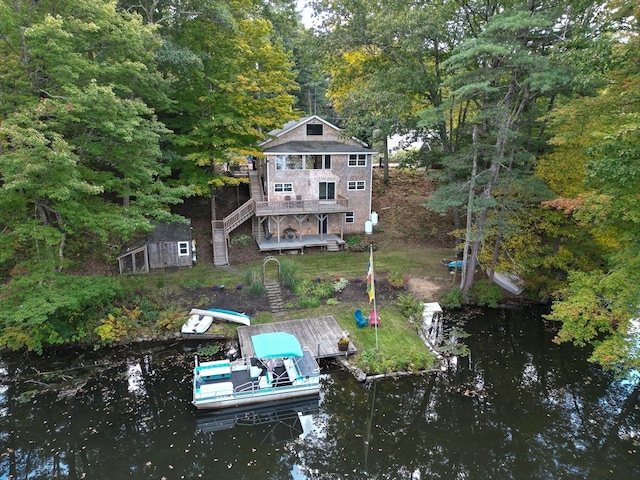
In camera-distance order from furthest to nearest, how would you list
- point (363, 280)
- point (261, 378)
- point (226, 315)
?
point (363, 280)
point (226, 315)
point (261, 378)

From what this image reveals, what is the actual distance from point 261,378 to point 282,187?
15480mm

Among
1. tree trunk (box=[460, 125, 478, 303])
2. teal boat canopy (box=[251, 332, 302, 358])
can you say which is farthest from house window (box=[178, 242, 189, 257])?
tree trunk (box=[460, 125, 478, 303])

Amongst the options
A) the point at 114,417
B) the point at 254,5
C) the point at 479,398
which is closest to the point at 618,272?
the point at 479,398

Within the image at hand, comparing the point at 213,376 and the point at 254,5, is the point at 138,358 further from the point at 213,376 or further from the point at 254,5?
the point at 254,5

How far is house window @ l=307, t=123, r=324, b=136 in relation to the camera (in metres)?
28.1

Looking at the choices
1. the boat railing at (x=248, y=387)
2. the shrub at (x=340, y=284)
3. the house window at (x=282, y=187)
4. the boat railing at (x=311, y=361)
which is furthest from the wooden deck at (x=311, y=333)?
the house window at (x=282, y=187)

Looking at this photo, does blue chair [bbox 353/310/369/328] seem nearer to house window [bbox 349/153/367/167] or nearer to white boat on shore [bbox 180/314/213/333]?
white boat on shore [bbox 180/314/213/333]

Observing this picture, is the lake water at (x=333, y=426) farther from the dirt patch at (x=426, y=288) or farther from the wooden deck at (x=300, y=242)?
the wooden deck at (x=300, y=242)

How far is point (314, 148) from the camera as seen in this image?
27172 mm

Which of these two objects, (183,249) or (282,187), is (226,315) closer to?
(183,249)

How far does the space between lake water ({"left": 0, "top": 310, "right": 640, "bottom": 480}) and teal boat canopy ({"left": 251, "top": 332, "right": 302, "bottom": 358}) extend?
1.99m

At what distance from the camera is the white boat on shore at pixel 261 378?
14.0 meters

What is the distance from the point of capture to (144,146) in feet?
57.7

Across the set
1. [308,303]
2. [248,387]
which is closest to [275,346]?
[248,387]
